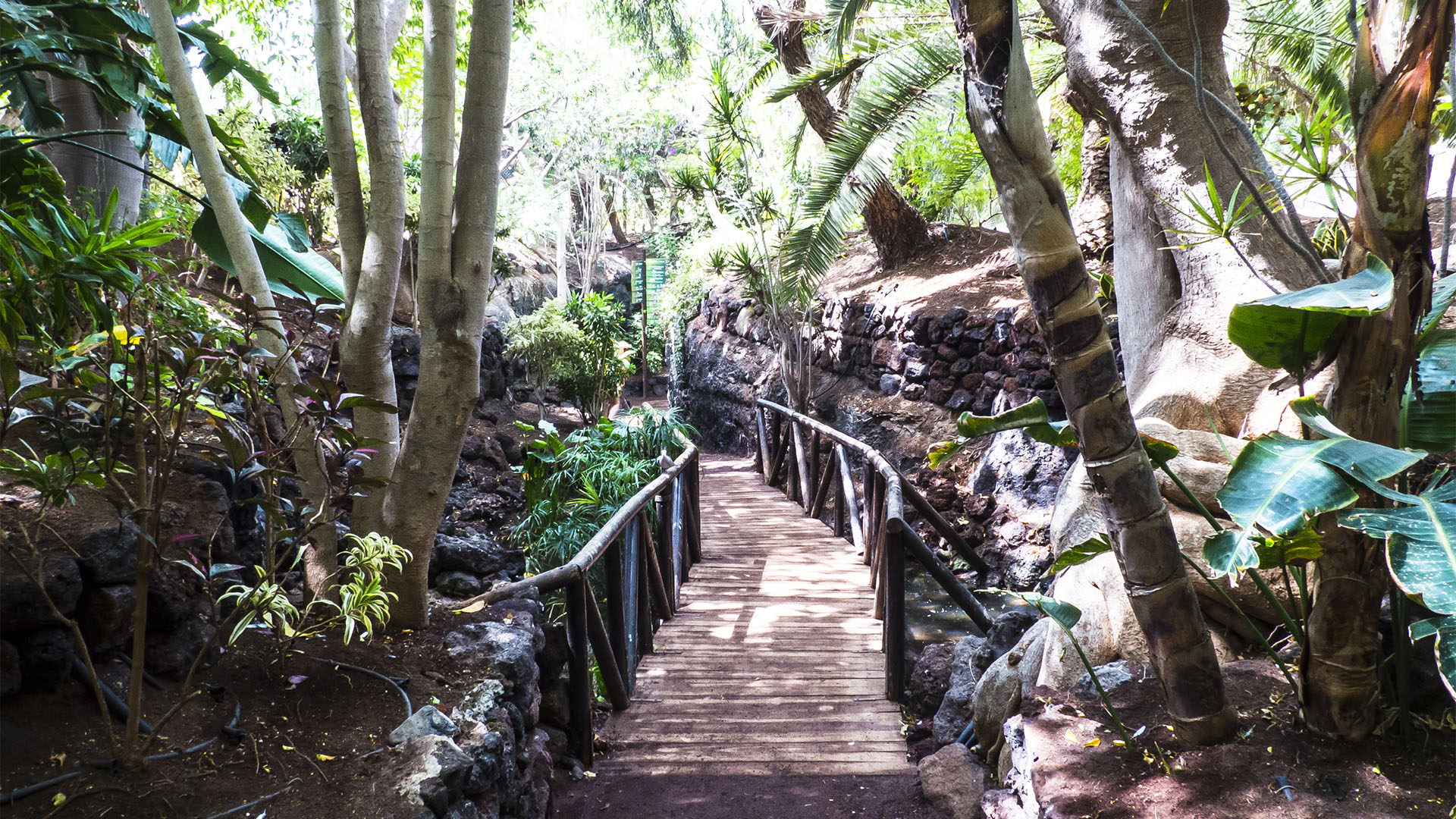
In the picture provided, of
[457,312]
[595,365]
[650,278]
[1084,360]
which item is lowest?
[1084,360]

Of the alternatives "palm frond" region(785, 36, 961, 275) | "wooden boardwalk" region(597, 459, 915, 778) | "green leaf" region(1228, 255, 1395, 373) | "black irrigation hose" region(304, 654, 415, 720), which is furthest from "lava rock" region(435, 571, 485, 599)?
"palm frond" region(785, 36, 961, 275)

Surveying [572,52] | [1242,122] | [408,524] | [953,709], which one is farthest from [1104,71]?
[572,52]

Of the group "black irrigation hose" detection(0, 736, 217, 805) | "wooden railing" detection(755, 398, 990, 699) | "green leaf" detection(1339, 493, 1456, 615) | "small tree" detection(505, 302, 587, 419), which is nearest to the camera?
"green leaf" detection(1339, 493, 1456, 615)

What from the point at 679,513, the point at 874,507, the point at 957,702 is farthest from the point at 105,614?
the point at 874,507

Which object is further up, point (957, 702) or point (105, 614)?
point (105, 614)

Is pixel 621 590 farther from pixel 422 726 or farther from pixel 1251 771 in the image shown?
pixel 1251 771

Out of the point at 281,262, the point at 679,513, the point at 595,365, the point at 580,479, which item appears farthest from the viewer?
the point at 595,365

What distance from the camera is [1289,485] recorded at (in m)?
1.49

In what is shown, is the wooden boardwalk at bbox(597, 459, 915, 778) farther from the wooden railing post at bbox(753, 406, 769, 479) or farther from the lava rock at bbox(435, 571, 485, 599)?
the wooden railing post at bbox(753, 406, 769, 479)

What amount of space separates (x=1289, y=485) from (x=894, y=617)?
2.52m

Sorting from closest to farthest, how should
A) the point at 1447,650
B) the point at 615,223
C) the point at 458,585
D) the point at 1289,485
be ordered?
1. the point at 1447,650
2. the point at 1289,485
3. the point at 458,585
4. the point at 615,223

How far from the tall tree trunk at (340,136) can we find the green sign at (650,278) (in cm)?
1546

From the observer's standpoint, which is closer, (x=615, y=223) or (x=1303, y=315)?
(x=1303, y=315)

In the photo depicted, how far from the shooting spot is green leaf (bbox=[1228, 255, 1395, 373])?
153 cm
